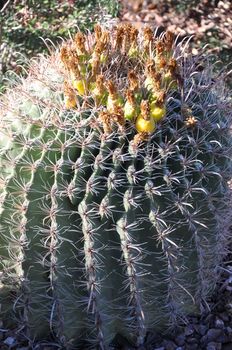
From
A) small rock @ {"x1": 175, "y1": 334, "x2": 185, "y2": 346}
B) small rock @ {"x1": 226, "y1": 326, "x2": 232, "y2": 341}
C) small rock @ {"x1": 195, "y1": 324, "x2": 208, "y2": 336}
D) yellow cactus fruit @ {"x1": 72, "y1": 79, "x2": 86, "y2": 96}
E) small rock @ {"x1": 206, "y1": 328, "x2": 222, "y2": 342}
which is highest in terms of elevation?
yellow cactus fruit @ {"x1": 72, "y1": 79, "x2": 86, "y2": 96}

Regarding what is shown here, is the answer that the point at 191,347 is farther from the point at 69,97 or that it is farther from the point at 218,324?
the point at 69,97

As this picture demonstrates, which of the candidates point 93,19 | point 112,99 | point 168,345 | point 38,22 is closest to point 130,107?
point 112,99

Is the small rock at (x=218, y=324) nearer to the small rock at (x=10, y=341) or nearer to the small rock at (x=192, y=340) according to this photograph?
the small rock at (x=192, y=340)

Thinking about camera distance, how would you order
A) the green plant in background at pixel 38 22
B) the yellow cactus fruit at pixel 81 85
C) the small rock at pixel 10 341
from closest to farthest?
the yellow cactus fruit at pixel 81 85 → the small rock at pixel 10 341 → the green plant in background at pixel 38 22

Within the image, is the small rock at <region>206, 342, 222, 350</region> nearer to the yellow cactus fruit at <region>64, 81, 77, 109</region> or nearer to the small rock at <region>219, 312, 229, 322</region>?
the small rock at <region>219, 312, 229, 322</region>

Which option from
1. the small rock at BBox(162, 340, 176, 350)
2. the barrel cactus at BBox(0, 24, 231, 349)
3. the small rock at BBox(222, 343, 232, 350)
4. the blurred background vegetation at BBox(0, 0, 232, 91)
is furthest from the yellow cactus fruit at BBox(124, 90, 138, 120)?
the blurred background vegetation at BBox(0, 0, 232, 91)

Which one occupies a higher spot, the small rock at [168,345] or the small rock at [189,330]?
the small rock at [168,345]

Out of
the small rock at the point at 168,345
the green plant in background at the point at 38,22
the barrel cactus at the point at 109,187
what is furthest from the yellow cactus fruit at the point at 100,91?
the green plant in background at the point at 38,22
